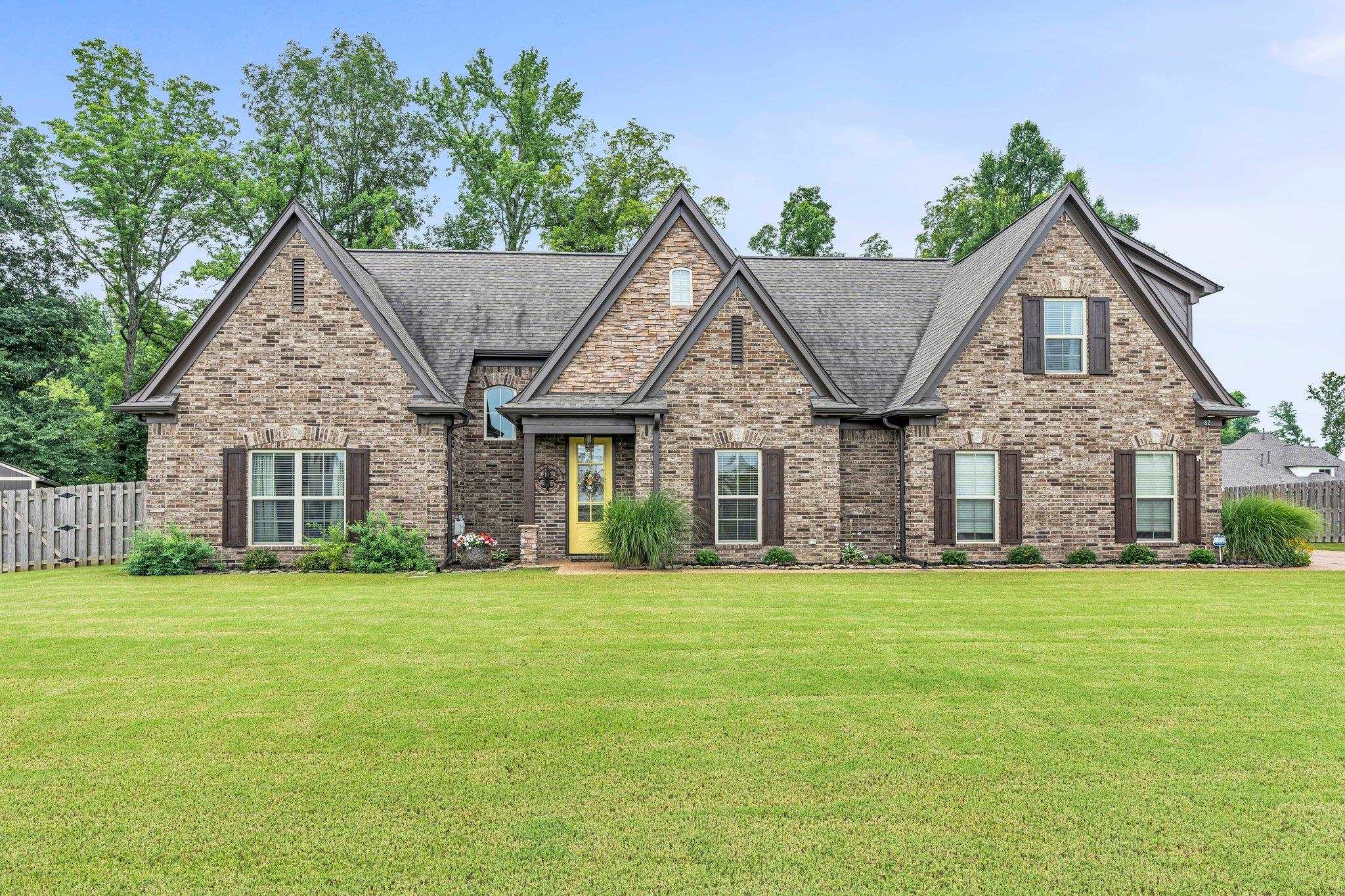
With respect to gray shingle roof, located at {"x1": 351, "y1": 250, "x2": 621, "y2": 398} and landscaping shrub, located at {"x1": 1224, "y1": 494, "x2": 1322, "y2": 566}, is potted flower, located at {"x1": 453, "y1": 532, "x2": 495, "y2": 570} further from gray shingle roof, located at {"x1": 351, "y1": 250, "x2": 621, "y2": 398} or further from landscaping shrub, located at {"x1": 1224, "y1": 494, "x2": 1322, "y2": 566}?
landscaping shrub, located at {"x1": 1224, "y1": 494, "x2": 1322, "y2": 566}

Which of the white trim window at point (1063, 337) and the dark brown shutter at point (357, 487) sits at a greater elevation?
the white trim window at point (1063, 337)

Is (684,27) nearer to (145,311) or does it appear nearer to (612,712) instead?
(612,712)

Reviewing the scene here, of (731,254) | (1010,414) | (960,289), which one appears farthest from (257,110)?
(1010,414)

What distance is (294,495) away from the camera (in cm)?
1680

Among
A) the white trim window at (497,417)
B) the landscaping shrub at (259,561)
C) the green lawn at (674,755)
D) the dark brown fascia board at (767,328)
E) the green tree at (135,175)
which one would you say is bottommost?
the landscaping shrub at (259,561)

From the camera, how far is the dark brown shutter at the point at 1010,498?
17281mm

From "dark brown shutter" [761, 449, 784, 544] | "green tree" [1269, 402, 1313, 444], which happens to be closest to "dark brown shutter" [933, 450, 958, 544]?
"dark brown shutter" [761, 449, 784, 544]

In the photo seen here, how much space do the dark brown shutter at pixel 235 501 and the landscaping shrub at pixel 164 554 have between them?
21.2 inches

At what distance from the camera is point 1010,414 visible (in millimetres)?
17391

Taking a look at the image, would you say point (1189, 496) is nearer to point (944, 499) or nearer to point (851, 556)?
point (944, 499)

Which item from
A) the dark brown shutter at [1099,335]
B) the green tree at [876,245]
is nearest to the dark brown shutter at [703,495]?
the dark brown shutter at [1099,335]

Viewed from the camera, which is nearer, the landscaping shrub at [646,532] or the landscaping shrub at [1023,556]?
the landscaping shrub at [646,532]

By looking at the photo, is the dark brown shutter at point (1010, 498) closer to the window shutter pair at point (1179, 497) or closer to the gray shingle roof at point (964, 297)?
the window shutter pair at point (1179, 497)

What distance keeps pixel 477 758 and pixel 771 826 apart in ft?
5.96
